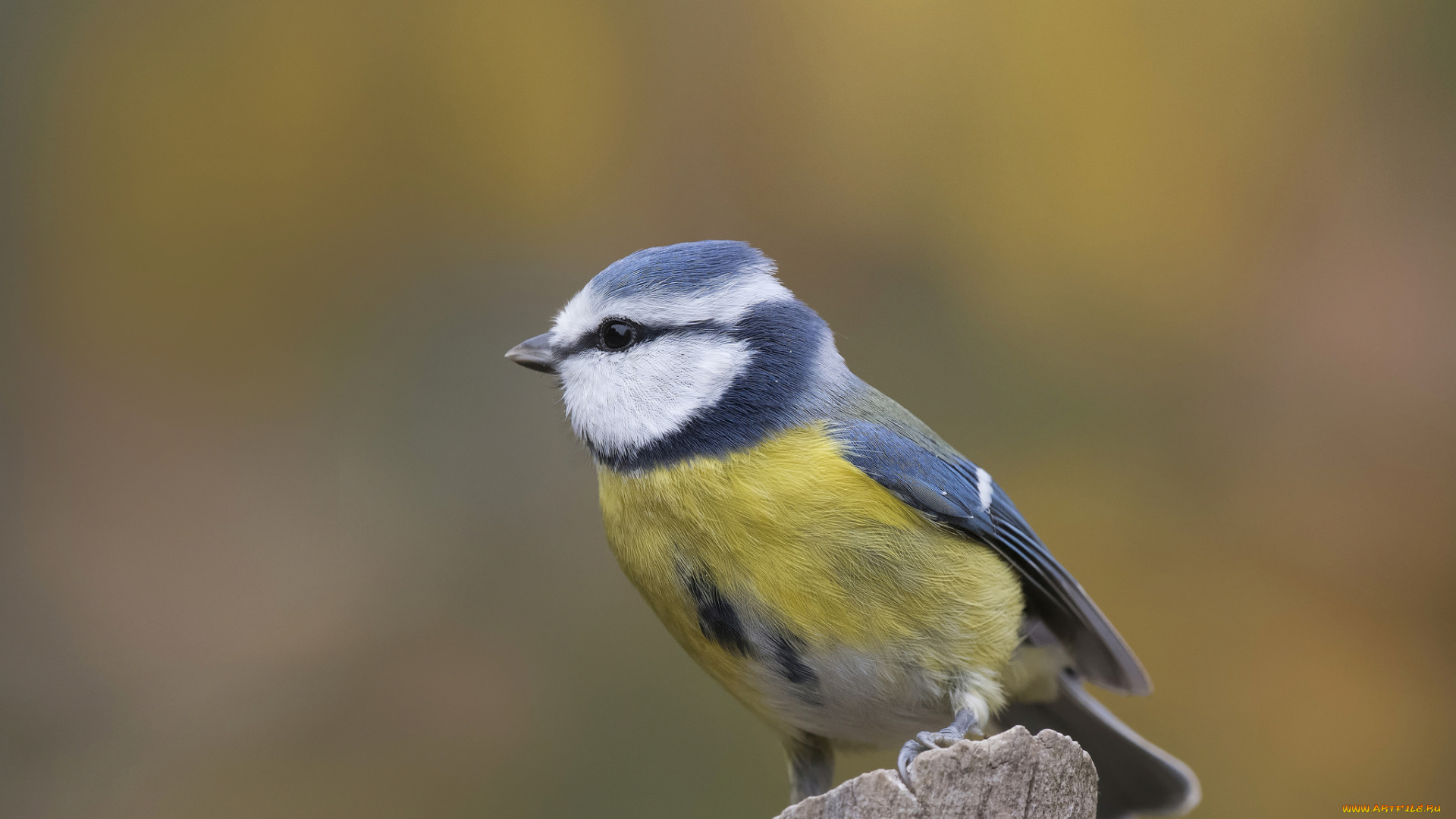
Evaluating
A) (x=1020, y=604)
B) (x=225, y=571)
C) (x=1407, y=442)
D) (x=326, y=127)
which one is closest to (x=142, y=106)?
(x=326, y=127)

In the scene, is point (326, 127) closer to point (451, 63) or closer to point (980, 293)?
point (451, 63)

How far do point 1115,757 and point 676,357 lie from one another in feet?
2.91

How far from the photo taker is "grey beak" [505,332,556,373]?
124 centimetres

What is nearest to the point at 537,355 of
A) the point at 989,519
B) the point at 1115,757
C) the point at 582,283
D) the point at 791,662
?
the point at 791,662

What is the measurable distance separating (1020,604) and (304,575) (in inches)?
54.7

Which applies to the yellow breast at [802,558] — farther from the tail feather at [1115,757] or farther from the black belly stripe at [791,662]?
the tail feather at [1115,757]

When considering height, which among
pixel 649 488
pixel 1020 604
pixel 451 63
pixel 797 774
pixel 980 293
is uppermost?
pixel 451 63

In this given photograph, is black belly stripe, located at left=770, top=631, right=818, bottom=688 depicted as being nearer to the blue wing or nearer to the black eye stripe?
the blue wing

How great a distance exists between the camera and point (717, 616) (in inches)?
44.9

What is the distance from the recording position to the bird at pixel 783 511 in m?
1.11

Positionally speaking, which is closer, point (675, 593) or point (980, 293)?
point (675, 593)

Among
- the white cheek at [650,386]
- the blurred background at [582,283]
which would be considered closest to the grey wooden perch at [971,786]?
the white cheek at [650,386]

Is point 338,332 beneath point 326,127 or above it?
beneath

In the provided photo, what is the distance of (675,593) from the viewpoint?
3.81 ft
